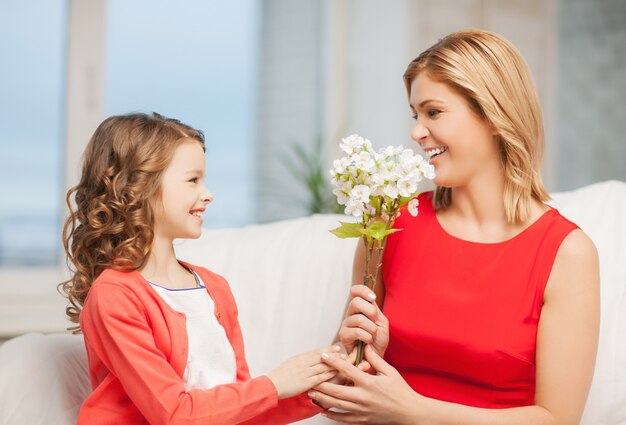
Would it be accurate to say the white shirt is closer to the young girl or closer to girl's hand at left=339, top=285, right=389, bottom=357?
the young girl

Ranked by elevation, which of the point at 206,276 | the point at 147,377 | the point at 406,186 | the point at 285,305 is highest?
the point at 406,186

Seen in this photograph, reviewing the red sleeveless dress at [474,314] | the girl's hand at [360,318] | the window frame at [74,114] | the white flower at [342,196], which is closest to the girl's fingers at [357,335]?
the girl's hand at [360,318]

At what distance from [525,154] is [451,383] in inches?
21.9

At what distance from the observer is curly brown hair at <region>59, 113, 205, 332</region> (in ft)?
4.95

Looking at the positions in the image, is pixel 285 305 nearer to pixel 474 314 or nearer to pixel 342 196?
pixel 474 314

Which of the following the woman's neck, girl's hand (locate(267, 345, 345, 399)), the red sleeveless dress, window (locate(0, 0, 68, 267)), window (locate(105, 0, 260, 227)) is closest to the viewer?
girl's hand (locate(267, 345, 345, 399))

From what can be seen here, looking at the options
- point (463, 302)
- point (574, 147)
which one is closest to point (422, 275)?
Result: point (463, 302)

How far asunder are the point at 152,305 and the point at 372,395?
1.61 ft

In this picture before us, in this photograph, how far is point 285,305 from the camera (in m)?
2.23

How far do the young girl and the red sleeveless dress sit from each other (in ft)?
0.87

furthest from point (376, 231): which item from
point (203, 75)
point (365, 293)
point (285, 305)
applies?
point (203, 75)

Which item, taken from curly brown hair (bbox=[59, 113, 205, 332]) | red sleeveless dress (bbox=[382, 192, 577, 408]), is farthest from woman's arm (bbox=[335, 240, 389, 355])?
curly brown hair (bbox=[59, 113, 205, 332])

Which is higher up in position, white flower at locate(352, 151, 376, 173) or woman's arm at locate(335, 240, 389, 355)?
white flower at locate(352, 151, 376, 173)

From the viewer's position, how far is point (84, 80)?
326cm
